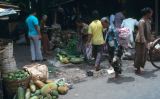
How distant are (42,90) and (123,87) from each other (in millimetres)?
2266

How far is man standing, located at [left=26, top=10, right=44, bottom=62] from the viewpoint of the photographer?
14156 millimetres

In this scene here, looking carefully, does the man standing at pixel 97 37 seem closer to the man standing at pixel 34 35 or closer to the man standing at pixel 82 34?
the man standing at pixel 82 34

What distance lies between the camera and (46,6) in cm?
1986

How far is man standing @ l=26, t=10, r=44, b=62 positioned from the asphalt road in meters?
3.28

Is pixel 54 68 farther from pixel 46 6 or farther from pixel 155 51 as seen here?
pixel 46 6

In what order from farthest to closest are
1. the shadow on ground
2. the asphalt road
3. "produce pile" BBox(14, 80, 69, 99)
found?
the shadow on ground < the asphalt road < "produce pile" BBox(14, 80, 69, 99)

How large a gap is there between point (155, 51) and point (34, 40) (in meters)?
4.25

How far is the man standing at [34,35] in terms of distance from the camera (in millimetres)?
14156

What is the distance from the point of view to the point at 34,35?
47.0 feet

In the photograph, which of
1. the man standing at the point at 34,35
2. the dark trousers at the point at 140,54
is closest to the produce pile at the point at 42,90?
the dark trousers at the point at 140,54

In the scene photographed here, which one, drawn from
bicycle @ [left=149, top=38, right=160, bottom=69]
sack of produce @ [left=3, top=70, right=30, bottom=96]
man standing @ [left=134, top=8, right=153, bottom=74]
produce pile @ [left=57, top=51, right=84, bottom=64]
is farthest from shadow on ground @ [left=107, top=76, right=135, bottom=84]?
A: sack of produce @ [left=3, top=70, right=30, bottom=96]

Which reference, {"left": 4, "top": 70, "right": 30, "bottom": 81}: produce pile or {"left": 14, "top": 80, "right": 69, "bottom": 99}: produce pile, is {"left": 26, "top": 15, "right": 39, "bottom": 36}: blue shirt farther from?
{"left": 4, "top": 70, "right": 30, "bottom": 81}: produce pile

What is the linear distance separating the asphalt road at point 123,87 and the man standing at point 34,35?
3.28 meters

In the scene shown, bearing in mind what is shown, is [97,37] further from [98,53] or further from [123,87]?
[123,87]
